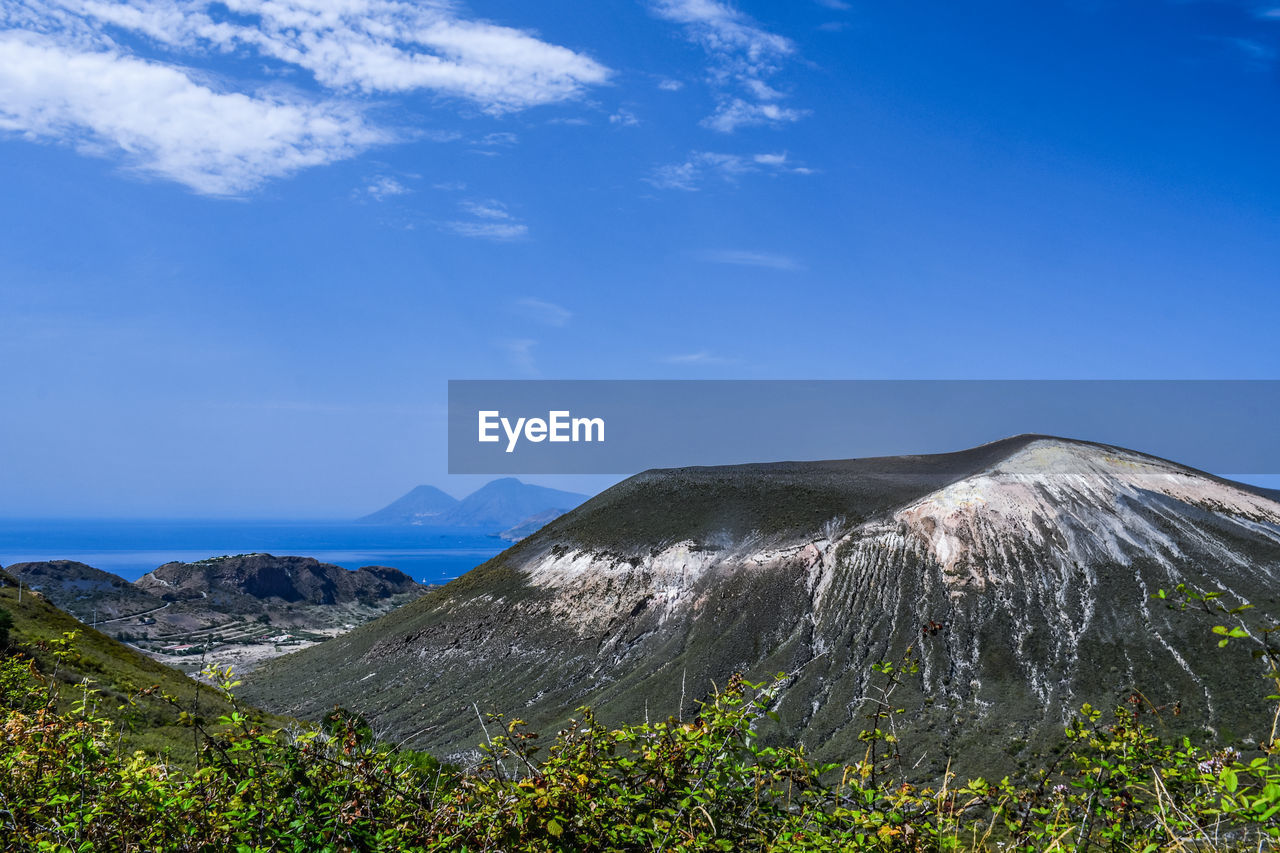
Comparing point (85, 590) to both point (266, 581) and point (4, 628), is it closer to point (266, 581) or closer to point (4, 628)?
point (266, 581)

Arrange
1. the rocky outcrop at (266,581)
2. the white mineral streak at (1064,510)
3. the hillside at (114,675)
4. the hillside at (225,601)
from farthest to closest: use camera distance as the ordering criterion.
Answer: the rocky outcrop at (266,581), the hillside at (225,601), the white mineral streak at (1064,510), the hillside at (114,675)

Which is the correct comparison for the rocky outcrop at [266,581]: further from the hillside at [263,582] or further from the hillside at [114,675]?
the hillside at [114,675]

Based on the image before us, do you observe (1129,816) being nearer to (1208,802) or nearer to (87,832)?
(1208,802)

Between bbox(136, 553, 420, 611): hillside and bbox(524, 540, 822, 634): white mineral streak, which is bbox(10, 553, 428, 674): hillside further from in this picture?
bbox(524, 540, 822, 634): white mineral streak

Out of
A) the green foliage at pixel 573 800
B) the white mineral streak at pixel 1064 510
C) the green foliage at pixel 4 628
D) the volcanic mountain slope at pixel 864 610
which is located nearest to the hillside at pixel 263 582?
the volcanic mountain slope at pixel 864 610

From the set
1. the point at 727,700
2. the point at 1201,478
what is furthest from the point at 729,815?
the point at 1201,478

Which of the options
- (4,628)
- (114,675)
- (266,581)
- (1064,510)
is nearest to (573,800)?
(4,628)
